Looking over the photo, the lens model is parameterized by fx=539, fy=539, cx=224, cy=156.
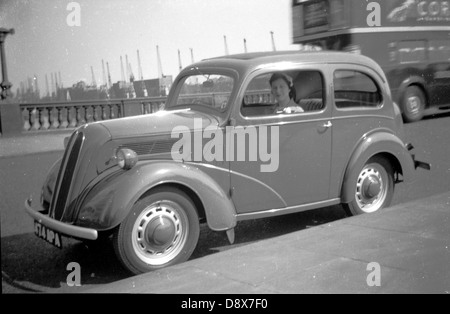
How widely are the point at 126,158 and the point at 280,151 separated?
1439mm

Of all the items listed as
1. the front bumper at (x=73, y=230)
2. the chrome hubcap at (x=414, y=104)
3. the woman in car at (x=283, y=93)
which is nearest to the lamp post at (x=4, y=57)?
the front bumper at (x=73, y=230)

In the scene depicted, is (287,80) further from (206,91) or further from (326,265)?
(326,265)

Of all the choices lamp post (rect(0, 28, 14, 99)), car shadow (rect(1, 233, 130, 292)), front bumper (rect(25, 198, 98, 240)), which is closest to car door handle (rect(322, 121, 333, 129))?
car shadow (rect(1, 233, 130, 292))

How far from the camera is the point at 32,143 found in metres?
7.00

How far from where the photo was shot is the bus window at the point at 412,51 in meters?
12.2

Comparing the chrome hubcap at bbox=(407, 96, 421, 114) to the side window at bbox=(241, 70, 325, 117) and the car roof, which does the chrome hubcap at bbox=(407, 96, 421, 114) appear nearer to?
the car roof

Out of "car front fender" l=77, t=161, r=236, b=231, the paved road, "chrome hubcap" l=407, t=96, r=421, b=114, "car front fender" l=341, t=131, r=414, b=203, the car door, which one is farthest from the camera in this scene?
"chrome hubcap" l=407, t=96, r=421, b=114

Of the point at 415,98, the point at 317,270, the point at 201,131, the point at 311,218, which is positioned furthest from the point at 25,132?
the point at 415,98

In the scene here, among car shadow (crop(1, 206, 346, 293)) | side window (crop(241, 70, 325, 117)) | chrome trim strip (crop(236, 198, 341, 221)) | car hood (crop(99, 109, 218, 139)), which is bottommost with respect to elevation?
car shadow (crop(1, 206, 346, 293))

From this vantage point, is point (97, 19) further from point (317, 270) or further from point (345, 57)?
point (345, 57)

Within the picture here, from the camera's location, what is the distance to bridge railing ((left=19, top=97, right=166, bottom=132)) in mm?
3242

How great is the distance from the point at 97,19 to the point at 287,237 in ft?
7.84

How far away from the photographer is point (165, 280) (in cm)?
355

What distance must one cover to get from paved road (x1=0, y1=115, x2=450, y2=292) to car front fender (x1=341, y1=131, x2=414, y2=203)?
547 millimetres
